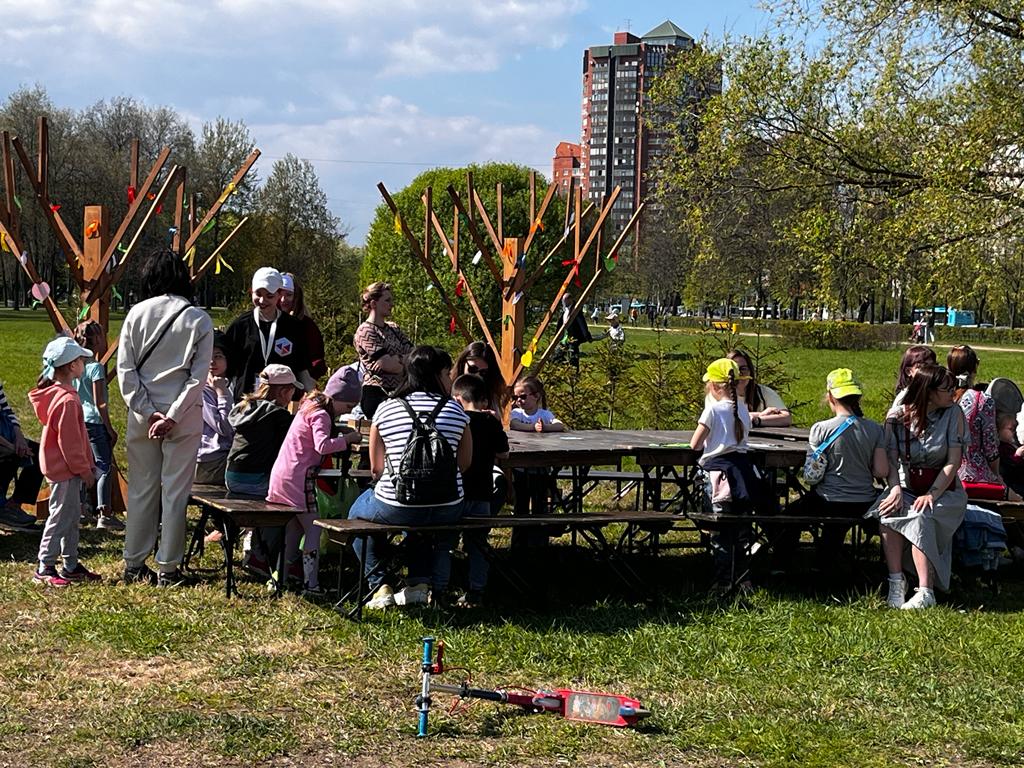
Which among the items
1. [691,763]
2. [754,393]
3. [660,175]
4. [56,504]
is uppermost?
[660,175]

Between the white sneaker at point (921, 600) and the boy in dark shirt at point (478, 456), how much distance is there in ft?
7.38

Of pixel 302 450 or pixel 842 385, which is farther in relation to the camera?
pixel 842 385

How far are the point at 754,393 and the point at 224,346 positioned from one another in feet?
12.1

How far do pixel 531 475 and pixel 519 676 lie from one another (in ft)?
9.27

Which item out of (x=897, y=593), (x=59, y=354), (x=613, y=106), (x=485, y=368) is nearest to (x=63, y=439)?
(x=59, y=354)

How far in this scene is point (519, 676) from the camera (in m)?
5.26

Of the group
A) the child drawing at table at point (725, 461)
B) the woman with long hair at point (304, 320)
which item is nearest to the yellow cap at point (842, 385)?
the child drawing at table at point (725, 461)

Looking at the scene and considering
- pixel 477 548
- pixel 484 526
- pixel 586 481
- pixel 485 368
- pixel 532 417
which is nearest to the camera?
pixel 484 526

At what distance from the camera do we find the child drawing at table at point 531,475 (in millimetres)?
7770

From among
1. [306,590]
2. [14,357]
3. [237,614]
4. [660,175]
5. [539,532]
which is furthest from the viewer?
[14,357]

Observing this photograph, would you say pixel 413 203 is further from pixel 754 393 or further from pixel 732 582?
pixel 732 582

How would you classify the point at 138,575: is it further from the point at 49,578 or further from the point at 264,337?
the point at 264,337

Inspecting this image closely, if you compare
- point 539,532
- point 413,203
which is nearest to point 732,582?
point 539,532

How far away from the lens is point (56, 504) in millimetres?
6703
